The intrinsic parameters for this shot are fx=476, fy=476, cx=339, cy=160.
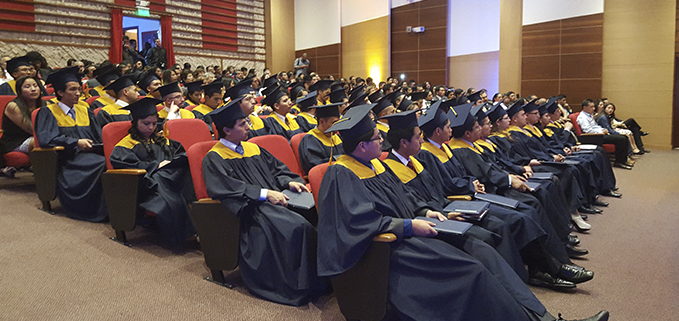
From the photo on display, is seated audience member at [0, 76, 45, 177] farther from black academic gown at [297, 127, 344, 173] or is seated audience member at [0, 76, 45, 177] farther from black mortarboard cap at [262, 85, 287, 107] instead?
black academic gown at [297, 127, 344, 173]

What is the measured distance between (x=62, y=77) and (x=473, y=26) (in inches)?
461

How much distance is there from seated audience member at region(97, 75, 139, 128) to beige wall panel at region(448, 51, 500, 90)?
10.9 m

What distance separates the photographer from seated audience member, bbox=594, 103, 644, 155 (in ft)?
29.8

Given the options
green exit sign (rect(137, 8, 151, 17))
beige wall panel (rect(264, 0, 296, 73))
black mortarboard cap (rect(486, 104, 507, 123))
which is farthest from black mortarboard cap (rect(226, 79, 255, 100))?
beige wall panel (rect(264, 0, 296, 73))

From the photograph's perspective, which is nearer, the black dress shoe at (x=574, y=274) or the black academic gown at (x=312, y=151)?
the black dress shoe at (x=574, y=274)

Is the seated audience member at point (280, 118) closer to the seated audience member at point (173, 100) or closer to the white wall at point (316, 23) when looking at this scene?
the seated audience member at point (173, 100)

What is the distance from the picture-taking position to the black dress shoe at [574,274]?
288cm

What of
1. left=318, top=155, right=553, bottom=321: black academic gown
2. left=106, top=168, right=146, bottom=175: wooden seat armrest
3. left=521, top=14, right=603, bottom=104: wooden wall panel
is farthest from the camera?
left=521, top=14, right=603, bottom=104: wooden wall panel

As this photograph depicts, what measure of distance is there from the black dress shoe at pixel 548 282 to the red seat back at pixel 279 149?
1.90 meters

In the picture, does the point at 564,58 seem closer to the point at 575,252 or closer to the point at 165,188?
the point at 575,252

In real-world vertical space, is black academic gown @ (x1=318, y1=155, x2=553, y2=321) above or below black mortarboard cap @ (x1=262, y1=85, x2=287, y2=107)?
below

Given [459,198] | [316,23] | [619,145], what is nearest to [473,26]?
[316,23]

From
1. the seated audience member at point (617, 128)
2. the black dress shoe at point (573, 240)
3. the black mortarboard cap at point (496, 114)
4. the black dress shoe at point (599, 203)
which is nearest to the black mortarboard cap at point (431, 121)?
the black dress shoe at point (573, 240)

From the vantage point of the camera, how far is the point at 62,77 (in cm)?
448
